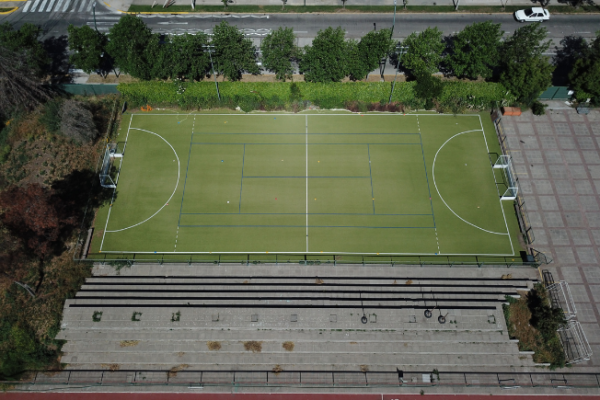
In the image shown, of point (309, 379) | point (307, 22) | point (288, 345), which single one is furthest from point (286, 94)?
point (309, 379)

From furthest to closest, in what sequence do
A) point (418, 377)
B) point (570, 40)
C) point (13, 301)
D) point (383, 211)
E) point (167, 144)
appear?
point (570, 40)
point (167, 144)
point (383, 211)
point (13, 301)
point (418, 377)

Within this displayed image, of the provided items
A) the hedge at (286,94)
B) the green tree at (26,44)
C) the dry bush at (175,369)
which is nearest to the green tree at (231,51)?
the hedge at (286,94)

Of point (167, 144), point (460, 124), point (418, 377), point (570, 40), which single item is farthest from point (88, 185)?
point (570, 40)

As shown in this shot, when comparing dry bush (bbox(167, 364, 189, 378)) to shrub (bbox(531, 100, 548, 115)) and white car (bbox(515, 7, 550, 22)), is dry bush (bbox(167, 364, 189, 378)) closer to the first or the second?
shrub (bbox(531, 100, 548, 115))

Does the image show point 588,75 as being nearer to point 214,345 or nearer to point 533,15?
point 533,15

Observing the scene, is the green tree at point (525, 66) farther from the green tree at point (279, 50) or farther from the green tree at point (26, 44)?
the green tree at point (26, 44)

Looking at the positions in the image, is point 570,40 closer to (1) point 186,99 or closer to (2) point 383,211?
(2) point 383,211
